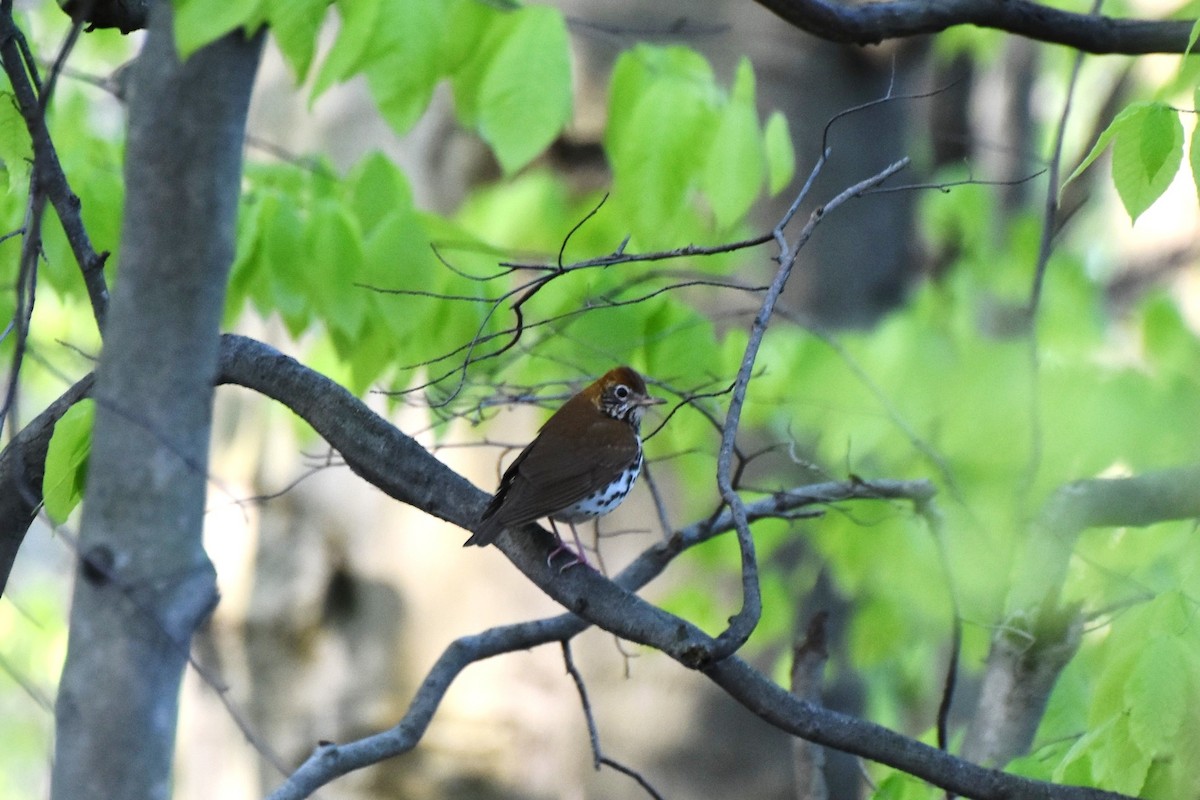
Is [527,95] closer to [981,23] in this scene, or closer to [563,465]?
[563,465]

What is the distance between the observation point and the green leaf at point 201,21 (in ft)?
4.59

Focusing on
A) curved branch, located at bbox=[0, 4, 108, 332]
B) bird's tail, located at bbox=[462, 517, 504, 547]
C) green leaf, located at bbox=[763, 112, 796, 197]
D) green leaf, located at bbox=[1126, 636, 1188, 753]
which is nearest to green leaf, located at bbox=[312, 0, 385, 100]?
curved branch, located at bbox=[0, 4, 108, 332]

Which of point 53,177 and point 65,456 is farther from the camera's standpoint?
point 65,456

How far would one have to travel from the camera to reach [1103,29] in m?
2.64

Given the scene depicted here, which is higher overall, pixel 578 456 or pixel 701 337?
pixel 701 337

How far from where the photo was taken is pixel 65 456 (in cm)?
197

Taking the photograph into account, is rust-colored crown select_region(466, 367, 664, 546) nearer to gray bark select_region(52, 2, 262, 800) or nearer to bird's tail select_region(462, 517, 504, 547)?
bird's tail select_region(462, 517, 504, 547)

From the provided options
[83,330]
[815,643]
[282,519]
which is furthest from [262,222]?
[83,330]

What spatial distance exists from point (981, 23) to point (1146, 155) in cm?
86

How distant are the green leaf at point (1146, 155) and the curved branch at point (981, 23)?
29.8 inches

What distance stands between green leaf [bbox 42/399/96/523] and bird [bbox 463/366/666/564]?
71cm

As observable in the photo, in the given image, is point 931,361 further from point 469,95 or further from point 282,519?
point 282,519

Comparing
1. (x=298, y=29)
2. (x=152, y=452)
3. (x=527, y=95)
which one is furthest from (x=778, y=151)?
(x=152, y=452)

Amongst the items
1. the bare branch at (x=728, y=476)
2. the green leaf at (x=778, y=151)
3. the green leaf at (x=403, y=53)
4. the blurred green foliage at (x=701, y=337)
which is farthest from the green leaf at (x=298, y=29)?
the green leaf at (x=778, y=151)
